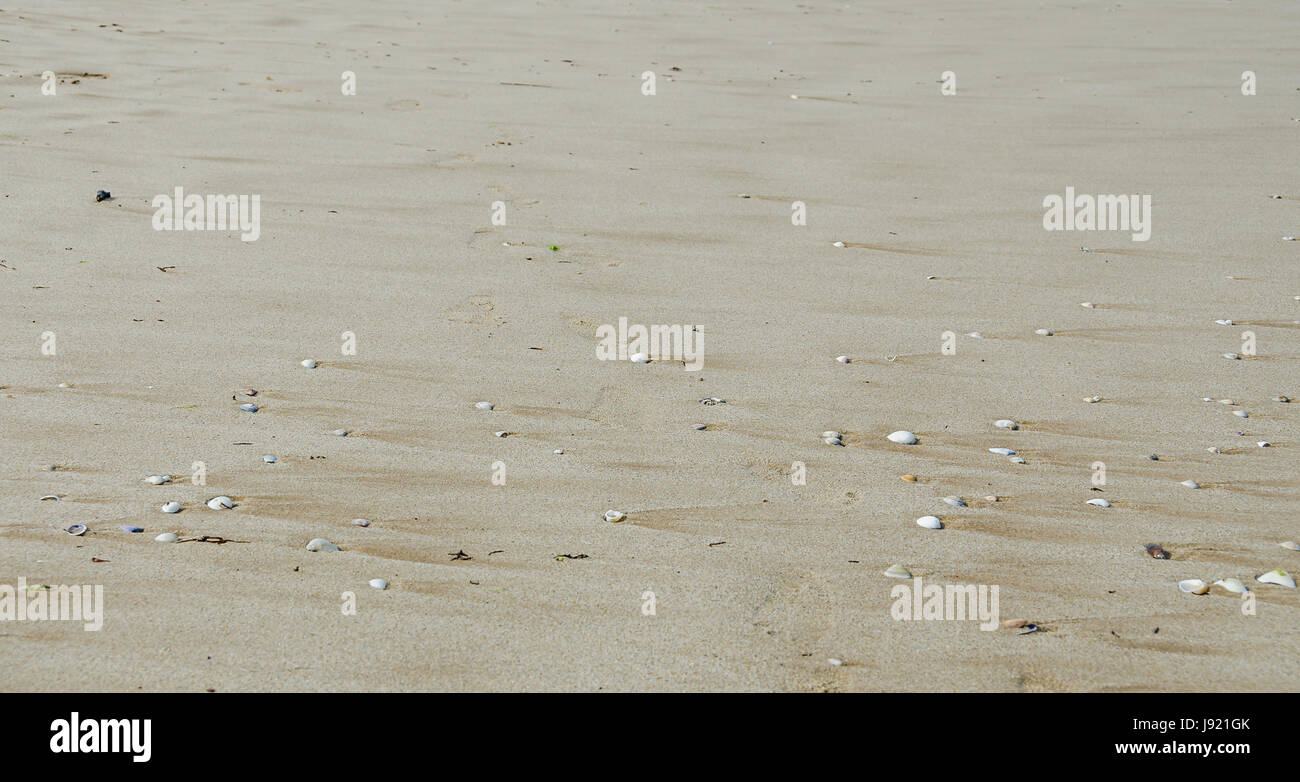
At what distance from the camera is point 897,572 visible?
281 centimetres

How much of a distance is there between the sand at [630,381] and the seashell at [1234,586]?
0.06m

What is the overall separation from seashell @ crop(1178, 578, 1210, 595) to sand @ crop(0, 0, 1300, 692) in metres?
0.03

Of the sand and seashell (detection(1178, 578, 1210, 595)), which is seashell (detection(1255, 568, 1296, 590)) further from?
seashell (detection(1178, 578, 1210, 595))

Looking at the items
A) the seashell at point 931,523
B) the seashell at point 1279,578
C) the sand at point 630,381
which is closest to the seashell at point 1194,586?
the sand at point 630,381

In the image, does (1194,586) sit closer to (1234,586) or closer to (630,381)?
(1234,586)

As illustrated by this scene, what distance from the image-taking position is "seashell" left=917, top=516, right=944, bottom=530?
9.97 feet

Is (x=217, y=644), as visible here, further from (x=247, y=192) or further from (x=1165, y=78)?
(x=1165, y=78)

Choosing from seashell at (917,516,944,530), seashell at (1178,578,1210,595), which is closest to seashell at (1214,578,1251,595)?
seashell at (1178,578,1210,595)

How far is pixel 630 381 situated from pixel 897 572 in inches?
56.4

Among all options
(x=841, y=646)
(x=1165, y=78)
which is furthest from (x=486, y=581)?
(x=1165, y=78)

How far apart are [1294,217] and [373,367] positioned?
4990 mm

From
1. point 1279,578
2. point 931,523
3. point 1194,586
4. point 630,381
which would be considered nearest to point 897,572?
point 931,523

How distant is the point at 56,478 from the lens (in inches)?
121

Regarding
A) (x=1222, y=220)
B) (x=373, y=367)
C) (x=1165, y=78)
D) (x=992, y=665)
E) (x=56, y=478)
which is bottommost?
(x=992, y=665)
